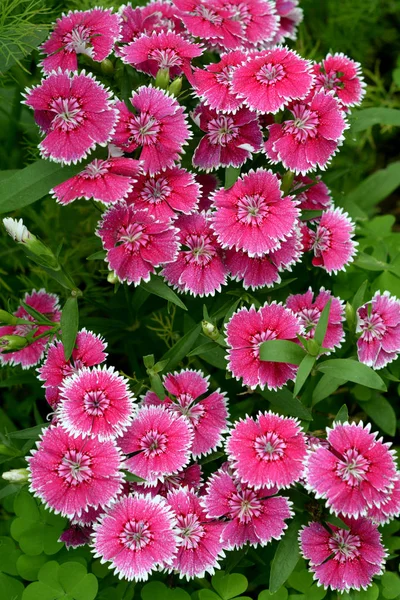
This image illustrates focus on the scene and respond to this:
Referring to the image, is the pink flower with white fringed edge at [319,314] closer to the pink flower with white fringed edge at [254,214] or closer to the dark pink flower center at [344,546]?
the pink flower with white fringed edge at [254,214]

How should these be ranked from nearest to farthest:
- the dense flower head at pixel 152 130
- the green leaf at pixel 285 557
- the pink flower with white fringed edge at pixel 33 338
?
the green leaf at pixel 285 557, the dense flower head at pixel 152 130, the pink flower with white fringed edge at pixel 33 338

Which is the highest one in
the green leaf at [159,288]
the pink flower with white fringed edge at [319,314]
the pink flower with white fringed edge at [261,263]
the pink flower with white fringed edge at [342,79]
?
the pink flower with white fringed edge at [342,79]

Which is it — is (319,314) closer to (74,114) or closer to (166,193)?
(166,193)

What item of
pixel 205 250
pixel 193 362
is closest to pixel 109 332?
pixel 193 362

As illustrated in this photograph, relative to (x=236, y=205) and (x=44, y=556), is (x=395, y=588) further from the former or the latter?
(x=236, y=205)

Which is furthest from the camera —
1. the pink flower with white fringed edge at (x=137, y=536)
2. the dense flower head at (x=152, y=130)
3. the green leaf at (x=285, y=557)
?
the dense flower head at (x=152, y=130)

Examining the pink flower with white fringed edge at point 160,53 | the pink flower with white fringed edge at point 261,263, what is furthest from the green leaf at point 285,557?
the pink flower with white fringed edge at point 160,53
